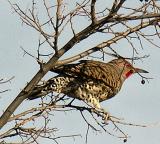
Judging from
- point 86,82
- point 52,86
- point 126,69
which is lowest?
point 52,86

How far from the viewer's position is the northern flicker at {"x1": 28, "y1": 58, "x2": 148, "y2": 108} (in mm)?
7305

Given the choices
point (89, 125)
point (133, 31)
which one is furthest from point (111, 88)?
point (133, 31)

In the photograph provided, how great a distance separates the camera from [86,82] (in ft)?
25.8

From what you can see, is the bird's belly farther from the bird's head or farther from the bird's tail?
the bird's head

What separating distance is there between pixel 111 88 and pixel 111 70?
0.51 metres

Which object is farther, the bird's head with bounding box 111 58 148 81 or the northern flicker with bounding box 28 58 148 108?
the bird's head with bounding box 111 58 148 81

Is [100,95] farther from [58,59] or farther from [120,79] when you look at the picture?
[58,59]

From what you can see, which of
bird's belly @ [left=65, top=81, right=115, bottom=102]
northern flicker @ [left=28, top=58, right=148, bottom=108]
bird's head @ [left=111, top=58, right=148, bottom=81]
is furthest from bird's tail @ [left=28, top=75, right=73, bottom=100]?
bird's head @ [left=111, top=58, right=148, bottom=81]

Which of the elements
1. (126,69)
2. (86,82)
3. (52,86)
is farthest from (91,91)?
(126,69)

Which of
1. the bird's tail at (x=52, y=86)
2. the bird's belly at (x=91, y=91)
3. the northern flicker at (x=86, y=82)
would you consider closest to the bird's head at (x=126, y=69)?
the northern flicker at (x=86, y=82)

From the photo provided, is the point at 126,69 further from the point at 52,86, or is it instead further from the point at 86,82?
the point at 52,86

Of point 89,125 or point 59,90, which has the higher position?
point 59,90

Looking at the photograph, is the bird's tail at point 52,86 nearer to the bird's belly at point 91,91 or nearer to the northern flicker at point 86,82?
the northern flicker at point 86,82

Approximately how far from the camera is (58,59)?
5.28 metres
